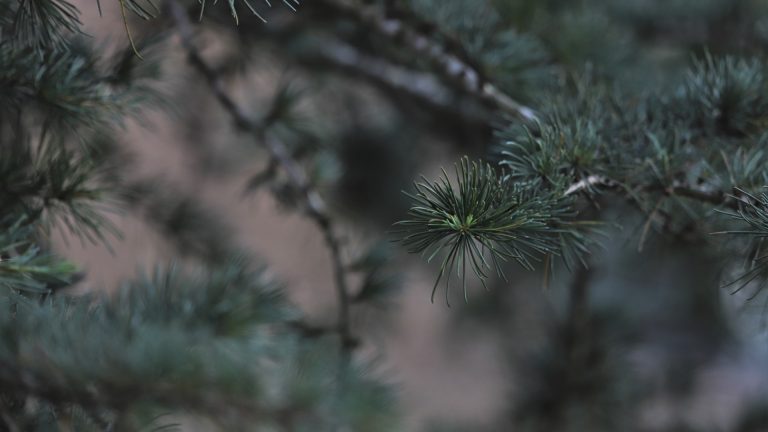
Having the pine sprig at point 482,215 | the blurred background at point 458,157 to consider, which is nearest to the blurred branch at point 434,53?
the blurred background at point 458,157

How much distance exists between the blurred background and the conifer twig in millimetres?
16

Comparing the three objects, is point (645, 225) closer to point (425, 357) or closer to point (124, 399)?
point (124, 399)

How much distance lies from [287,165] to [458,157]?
186mm

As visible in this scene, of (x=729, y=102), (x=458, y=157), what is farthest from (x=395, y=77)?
(x=729, y=102)

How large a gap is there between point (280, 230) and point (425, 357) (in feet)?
1.50

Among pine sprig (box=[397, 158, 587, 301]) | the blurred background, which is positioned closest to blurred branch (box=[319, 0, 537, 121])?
the blurred background

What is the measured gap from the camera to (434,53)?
42 centimetres

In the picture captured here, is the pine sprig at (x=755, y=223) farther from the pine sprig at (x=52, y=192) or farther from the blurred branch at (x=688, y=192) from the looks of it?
the pine sprig at (x=52, y=192)

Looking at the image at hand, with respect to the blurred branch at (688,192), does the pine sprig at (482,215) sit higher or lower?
lower

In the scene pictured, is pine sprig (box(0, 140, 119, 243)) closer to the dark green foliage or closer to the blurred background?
the blurred background

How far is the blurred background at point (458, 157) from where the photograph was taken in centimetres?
44

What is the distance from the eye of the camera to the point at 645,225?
12.9 inches

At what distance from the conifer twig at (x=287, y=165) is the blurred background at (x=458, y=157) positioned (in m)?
0.02

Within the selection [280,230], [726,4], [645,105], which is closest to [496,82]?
[645,105]
